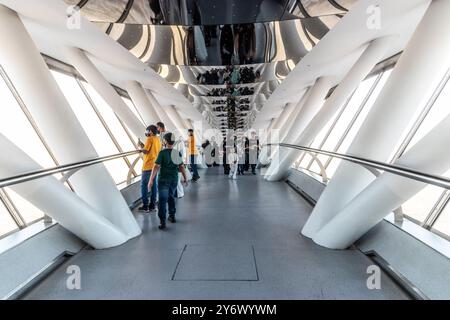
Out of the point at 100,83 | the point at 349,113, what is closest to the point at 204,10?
the point at 100,83

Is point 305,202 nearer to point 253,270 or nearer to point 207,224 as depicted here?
point 207,224

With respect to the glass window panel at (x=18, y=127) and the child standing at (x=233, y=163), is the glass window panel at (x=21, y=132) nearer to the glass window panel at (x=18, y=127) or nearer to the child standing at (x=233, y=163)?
the glass window panel at (x=18, y=127)

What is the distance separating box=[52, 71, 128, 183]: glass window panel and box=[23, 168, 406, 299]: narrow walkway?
5342mm

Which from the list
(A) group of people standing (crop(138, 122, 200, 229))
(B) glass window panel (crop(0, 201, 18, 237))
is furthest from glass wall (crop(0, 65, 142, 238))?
(A) group of people standing (crop(138, 122, 200, 229))

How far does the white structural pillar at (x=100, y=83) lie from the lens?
20.0 ft

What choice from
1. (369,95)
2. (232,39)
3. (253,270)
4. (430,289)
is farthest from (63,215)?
(369,95)

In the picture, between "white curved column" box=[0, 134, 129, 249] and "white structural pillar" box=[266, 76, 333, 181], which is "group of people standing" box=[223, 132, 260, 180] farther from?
"white curved column" box=[0, 134, 129, 249]

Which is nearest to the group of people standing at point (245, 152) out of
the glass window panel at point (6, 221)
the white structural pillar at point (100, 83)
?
the white structural pillar at point (100, 83)

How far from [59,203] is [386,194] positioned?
3.74 meters

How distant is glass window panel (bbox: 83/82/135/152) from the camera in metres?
11.2

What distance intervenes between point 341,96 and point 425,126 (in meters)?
1.74

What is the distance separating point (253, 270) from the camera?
3.46 m

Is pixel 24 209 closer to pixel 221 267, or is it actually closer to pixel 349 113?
pixel 221 267

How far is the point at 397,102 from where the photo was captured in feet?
12.5
